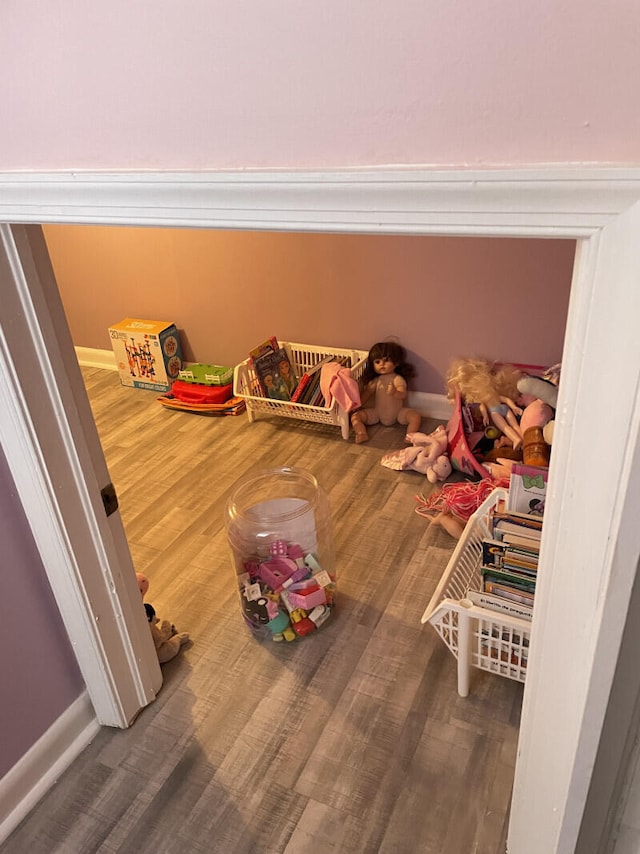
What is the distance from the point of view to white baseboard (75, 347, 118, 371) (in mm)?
3789

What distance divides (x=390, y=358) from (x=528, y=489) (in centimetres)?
132

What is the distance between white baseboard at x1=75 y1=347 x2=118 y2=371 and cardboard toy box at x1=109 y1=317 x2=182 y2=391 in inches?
9.3

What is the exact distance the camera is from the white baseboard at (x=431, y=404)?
9.67 feet

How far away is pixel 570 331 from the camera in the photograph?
745mm

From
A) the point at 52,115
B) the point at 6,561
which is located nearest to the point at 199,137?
the point at 52,115

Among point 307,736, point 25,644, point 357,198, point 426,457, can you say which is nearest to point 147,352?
point 426,457

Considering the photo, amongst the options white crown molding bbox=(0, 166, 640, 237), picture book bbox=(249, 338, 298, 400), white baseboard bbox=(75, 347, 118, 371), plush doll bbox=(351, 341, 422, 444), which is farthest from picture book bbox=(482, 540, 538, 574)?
white baseboard bbox=(75, 347, 118, 371)

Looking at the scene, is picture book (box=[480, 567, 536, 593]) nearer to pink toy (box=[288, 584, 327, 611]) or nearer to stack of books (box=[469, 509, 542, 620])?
stack of books (box=[469, 509, 542, 620])

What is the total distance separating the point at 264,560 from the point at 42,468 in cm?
82

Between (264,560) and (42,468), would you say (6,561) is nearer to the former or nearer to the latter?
(42,468)

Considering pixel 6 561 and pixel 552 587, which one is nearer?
pixel 552 587

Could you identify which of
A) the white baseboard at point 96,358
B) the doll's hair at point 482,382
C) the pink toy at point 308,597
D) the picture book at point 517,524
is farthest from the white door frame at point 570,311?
the white baseboard at point 96,358

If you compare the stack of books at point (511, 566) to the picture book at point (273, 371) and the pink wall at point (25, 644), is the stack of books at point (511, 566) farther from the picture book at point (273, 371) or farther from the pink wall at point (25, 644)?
the picture book at point (273, 371)

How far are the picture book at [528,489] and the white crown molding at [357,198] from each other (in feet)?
3.39
